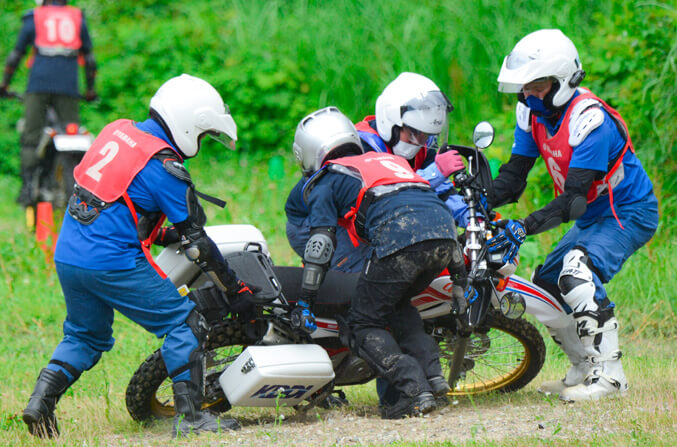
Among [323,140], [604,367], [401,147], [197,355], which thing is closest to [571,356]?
[604,367]

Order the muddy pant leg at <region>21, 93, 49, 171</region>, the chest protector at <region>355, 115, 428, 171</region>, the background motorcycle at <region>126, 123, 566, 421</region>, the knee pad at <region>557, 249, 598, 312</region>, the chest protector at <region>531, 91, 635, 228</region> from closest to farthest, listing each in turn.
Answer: the background motorcycle at <region>126, 123, 566, 421</region>, the knee pad at <region>557, 249, 598, 312</region>, the chest protector at <region>531, 91, 635, 228</region>, the chest protector at <region>355, 115, 428, 171</region>, the muddy pant leg at <region>21, 93, 49, 171</region>

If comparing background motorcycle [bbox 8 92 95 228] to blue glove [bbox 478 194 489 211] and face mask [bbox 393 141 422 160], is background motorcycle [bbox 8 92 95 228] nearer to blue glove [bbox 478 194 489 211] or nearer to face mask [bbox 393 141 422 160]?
face mask [bbox 393 141 422 160]

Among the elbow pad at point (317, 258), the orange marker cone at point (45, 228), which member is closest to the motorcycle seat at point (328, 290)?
the elbow pad at point (317, 258)

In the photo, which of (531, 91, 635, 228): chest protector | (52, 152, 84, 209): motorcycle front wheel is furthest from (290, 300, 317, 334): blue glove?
(52, 152, 84, 209): motorcycle front wheel

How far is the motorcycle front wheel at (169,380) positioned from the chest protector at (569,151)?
1.99 metres

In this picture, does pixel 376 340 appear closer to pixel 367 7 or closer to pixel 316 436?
pixel 316 436

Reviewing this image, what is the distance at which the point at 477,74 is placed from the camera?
1029 centimetres

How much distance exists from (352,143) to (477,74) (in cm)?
561

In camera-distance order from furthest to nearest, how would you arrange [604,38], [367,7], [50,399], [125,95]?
[125,95]
[367,7]
[604,38]
[50,399]

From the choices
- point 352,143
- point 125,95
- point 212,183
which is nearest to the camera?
point 352,143

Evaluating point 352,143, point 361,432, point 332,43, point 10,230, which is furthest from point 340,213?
point 332,43

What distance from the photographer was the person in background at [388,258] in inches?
182

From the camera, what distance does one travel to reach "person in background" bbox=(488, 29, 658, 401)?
495 cm

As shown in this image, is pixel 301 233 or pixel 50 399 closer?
pixel 50 399
